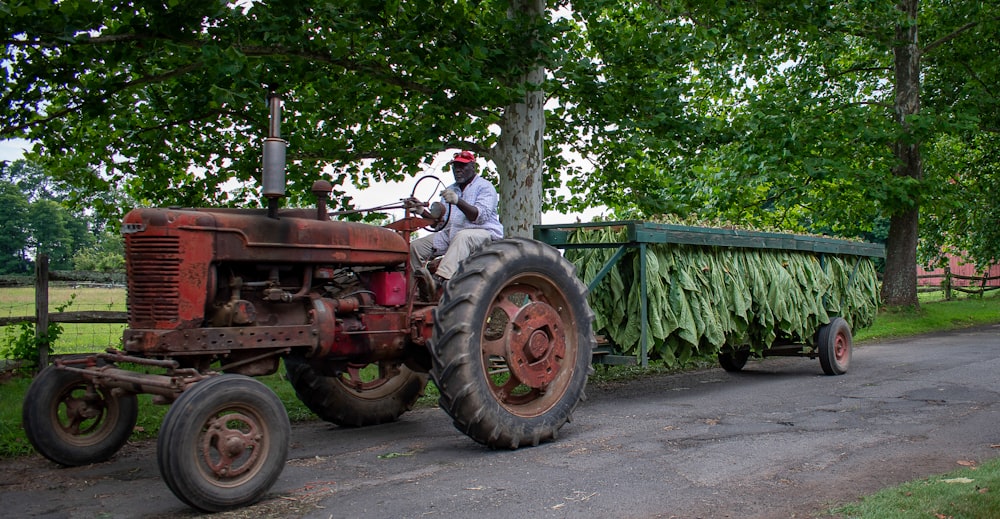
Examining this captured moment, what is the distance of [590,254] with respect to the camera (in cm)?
877

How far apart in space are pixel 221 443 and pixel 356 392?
279 centimetres

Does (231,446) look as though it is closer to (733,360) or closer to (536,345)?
(536,345)

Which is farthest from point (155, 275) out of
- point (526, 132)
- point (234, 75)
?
point (526, 132)

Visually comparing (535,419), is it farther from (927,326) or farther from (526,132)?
(927,326)

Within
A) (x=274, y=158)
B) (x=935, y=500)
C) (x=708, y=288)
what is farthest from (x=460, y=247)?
(x=935, y=500)

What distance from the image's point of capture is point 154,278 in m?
5.09

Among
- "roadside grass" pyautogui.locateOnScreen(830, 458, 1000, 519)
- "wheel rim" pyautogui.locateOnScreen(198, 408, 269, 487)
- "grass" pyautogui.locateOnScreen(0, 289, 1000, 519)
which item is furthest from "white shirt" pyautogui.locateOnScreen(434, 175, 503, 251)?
"roadside grass" pyautogui.locateOnScreen(830, 458, 1000, 519)

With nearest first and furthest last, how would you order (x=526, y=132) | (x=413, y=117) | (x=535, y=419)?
(x=535, y=419)
(x=526, y=132)
(x=413, y=117)

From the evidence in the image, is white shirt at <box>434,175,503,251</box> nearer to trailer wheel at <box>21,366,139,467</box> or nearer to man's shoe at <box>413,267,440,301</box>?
man's shoe at <box>413,267,440,301</box>

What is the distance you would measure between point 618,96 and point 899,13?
8062 millimetres

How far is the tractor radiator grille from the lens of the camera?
199 inches

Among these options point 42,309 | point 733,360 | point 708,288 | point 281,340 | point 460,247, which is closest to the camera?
point 281,340

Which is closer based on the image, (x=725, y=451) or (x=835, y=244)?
(x=725, y=451)

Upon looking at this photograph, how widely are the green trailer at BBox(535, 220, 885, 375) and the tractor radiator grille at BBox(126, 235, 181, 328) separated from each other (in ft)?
13.3
